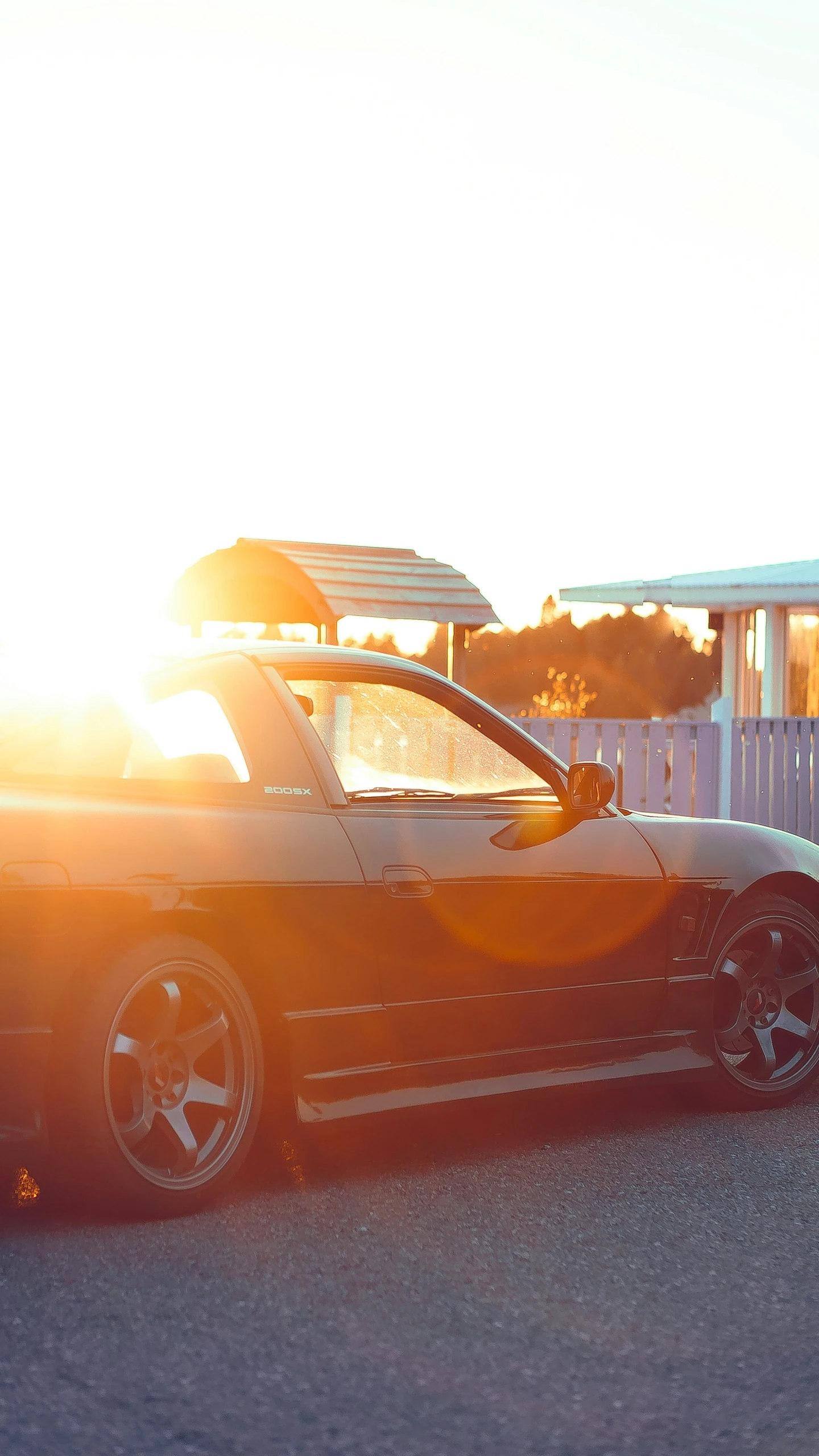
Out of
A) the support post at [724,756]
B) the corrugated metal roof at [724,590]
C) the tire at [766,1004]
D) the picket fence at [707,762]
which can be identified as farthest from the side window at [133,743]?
the corrugated metal roof at [724,590]

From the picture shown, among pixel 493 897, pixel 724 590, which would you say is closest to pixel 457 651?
pixel 724 590

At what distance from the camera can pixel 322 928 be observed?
4.69 metres

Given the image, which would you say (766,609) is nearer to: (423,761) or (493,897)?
(423,761)

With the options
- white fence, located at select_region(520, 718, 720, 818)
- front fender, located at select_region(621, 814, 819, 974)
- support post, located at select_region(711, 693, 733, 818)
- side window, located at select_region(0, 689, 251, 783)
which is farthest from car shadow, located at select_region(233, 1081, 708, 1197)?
support post, located at select_region(711, 693, 733, 818)

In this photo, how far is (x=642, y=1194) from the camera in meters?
4.77

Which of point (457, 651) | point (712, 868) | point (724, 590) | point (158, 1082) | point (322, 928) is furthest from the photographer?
point (724, 590)

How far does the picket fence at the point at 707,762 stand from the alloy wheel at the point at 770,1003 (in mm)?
6302

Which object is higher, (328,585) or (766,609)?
(766,609)

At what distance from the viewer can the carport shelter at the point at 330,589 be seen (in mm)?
14328

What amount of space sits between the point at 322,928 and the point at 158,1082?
64 centimetres

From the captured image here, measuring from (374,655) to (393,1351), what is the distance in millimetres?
2444

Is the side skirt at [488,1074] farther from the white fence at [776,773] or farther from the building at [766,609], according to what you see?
the building at [766,609]

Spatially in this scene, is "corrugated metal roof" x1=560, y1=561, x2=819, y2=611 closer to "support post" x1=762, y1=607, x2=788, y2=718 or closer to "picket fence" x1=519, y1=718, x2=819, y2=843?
"support post" x1=762, y1=607, x2=788, y2=718

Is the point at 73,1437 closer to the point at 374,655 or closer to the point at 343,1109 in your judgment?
the point at 343,1109
